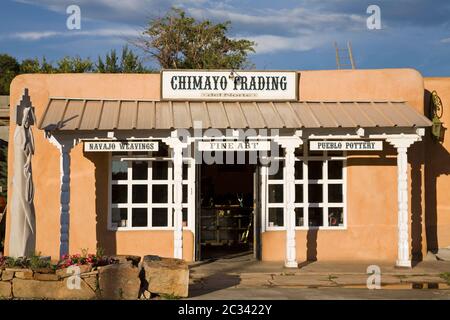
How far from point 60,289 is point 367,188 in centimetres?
748

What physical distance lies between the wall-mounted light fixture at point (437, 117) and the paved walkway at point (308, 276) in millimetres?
3129

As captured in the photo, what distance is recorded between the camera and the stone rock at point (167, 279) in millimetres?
10227

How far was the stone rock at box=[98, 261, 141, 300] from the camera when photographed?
10.0 meters

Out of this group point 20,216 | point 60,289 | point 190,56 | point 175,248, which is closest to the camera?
point 60,289

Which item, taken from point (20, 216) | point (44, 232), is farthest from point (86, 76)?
point (20, 216)

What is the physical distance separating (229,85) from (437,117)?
16.6 feet

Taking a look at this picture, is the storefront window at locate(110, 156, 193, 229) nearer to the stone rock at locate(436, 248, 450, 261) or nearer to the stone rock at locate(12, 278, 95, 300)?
the stone rock at locate(12, 278, 95, 300)

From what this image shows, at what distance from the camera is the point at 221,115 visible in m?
13.6

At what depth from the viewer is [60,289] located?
1005 cm

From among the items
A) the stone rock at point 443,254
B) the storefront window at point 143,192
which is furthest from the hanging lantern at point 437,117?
the storefront window at point 143,192

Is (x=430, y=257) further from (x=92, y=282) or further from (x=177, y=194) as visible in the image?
(x=92, y=282)

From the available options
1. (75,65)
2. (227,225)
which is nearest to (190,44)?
(75,65)

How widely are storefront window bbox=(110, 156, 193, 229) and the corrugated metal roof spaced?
1.30 meters

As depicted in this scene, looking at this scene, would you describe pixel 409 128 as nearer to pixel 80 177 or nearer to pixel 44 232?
pixel 80 177
